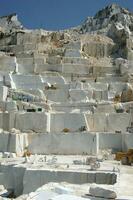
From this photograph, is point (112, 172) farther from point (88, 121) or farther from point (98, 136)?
point (88, 121)

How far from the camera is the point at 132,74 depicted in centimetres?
3809

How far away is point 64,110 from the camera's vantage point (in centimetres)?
2988

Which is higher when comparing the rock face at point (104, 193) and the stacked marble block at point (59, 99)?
the stacked marble block at point (59, 99)

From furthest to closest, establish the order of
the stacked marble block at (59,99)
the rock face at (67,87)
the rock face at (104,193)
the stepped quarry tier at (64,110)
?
the rock face at (67,87) → the stacked marble block at (59,99) → the stepped quarry tier at (64,110) → the rock face at (104,193)

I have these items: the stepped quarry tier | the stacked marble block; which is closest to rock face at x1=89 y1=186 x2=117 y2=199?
the stepped quarry tier

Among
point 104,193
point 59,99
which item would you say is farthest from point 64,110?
point 104,193

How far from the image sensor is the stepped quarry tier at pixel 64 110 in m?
16.2

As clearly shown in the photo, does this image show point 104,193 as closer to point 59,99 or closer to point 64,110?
point 64,110

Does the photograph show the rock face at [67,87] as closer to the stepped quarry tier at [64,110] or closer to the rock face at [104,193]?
the stepped quarry tier at [64,110]

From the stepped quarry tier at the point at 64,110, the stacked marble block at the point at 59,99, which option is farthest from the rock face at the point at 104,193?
the stacked marble block at the point at 59,99

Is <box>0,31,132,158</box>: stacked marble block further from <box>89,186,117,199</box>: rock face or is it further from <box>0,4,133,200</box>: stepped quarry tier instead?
<box>89,186,117,199</box>: rock face

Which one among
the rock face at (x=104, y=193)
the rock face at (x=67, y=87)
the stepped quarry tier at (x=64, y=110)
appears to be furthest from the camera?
the rock face at (x=67, y=87)

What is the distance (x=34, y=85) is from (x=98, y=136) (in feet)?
40.4

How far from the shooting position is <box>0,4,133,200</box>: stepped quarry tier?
53.2 ft
